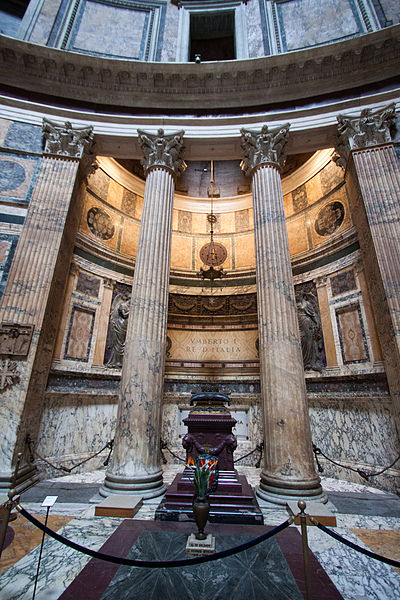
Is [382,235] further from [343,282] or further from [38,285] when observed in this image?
[38,285]

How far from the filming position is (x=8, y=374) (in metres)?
5.65

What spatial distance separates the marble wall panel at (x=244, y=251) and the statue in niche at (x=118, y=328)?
4.71 metres

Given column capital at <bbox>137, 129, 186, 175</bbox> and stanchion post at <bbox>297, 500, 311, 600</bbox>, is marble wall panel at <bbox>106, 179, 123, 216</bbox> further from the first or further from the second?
stanchion post at <bbox>297, 500, 311, 600</bbox>

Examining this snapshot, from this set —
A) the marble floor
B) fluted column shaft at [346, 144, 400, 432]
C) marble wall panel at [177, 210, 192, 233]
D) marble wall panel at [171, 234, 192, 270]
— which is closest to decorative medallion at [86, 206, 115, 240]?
marble wall panel at [171, 234, 192, 270]

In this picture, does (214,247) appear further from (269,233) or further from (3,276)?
(3,276)

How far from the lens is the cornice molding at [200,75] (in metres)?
7.68

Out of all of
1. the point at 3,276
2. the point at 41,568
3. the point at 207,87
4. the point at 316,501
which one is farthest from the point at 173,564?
the point at 207,87

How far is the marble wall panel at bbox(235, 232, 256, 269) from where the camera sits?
457 inches

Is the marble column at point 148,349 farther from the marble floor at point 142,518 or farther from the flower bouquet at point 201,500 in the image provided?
the flower bouquet at point 201,500

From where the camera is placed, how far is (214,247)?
12.1 meters

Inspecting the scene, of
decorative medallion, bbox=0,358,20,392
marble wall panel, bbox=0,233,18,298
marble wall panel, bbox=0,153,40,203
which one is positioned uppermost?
marble wall panel, bbox=0,153,40,203

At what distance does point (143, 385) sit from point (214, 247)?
773 centimetres

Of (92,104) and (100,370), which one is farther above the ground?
(92,104)

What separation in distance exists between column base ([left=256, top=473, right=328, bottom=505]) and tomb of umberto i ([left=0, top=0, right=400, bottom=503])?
0.03 m
